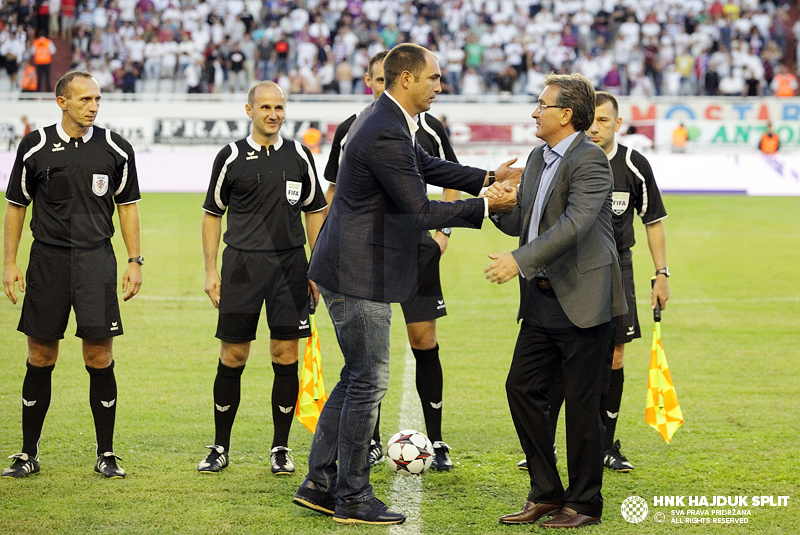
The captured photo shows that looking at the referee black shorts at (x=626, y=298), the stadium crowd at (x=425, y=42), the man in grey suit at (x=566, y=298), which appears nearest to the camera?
the man in grey suit at (x=566, y=298)

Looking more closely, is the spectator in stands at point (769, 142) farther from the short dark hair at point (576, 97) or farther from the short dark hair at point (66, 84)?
the short dark hair at point (66, 84)

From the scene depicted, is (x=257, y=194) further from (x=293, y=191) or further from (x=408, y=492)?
(x=408, y=492)

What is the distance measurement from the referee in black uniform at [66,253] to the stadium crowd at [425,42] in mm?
20806

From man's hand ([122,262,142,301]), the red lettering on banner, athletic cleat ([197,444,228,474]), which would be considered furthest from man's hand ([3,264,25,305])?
the red lettering on banner

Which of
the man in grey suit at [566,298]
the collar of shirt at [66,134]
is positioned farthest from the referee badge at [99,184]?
the man in grey suit at [566,298]

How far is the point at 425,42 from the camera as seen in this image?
2833cm

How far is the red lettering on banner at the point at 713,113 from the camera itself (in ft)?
73.0

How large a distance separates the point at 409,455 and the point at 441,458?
0.28m

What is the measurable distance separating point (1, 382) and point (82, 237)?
2.45m

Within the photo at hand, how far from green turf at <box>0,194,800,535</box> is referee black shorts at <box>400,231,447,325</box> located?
896mm

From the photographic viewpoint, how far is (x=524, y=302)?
15.1ft

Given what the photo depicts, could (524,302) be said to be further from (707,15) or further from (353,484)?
(707,15)

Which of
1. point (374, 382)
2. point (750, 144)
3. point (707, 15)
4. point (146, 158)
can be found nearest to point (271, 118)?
point (374, 382)

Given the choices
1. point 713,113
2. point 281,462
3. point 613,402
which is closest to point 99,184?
point 281,462
